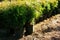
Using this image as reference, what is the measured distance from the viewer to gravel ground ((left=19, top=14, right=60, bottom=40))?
7613mm

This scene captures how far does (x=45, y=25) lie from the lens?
9.37 metres

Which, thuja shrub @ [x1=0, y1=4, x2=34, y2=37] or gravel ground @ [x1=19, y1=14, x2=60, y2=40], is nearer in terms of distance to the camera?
thuja shrub @ [x1=0, y1=4, x2=34, y2=37]

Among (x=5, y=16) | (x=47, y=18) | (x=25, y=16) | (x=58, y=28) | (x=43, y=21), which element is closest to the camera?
(x=5, y=16)

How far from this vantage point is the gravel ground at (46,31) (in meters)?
7.61

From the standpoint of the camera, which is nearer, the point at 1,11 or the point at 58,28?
the point at 1,11

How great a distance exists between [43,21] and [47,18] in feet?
2.55

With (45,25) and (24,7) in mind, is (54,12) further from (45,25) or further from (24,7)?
(24,7)

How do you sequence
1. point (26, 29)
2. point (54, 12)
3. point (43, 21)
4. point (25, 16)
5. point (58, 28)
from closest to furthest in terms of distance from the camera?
1. point (25, 16)
2. point (26, 29)
3. point (58, 28)
4. point (43, 21)
5. point (54, 12)

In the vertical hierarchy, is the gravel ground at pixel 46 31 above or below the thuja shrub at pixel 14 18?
below

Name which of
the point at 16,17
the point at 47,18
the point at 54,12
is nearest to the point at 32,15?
the point at 16,17

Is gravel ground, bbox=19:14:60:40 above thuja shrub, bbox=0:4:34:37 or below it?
below

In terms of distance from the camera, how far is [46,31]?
836 centimetres

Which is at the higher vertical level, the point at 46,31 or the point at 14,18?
the point at 14,18

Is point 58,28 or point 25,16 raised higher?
point 25,16
